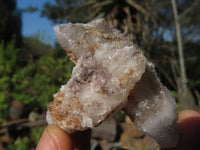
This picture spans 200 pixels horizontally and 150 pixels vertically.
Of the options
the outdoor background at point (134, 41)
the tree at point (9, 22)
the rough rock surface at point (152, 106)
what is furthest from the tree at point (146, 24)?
the tree at point (9, 22)

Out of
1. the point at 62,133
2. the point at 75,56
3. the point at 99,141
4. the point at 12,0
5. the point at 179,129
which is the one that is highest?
the point at 12,0

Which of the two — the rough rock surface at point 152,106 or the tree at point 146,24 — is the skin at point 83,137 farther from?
the tree at point 146,24

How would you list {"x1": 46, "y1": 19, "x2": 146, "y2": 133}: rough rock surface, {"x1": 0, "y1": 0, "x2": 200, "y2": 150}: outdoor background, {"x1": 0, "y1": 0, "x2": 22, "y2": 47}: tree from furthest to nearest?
{"x1": 0, "y1": 0, "x2": 22, "y2": 47}: tree
{"x1": 0, "y1": 0, "x2": 200, "y2": 150}: outdoor background
{"x1": 46, "y1": 19, "x2": 146, "y2": 133}: rough rock surface

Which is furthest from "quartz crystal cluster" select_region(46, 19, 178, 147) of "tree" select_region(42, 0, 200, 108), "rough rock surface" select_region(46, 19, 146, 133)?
"tree" select_region(42, 0, 200, 108)

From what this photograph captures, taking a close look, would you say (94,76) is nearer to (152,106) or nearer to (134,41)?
(152,106)

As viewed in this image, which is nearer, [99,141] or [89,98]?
[89,98]

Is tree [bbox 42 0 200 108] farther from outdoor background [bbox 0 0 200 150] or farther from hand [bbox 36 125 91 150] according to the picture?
hand [bbox 36 125 91 150]

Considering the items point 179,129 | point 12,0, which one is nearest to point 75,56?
point 179,129

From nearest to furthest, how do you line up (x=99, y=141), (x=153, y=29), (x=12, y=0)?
(x=153, y=29), (x=99, y=141), (x=12, y=0)

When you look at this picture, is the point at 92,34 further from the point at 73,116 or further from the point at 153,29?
the point at 153,29

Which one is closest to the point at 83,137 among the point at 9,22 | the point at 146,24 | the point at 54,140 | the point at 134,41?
the point at 54,140
